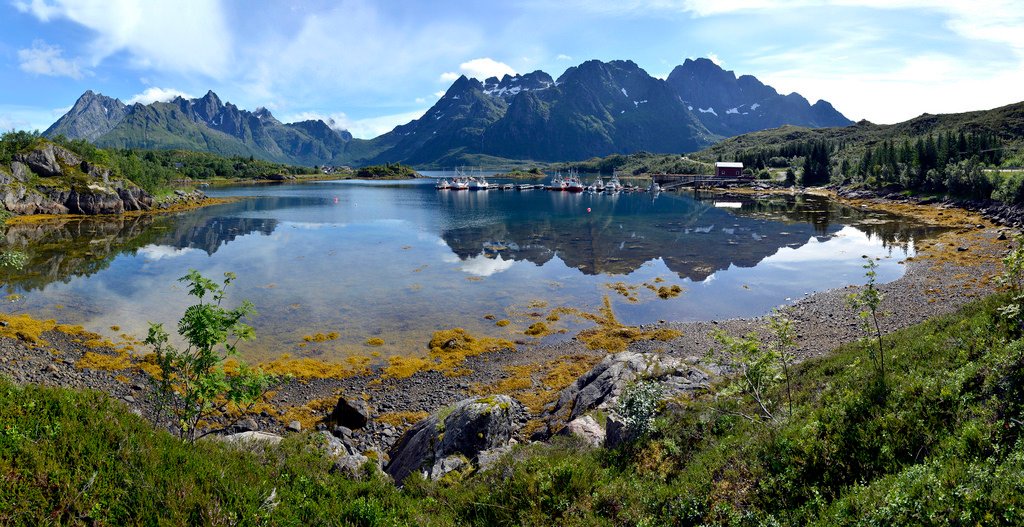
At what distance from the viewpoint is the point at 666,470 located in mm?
12625

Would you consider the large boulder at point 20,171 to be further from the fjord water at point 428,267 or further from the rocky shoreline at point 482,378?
the rocky shoreline at point 482,378

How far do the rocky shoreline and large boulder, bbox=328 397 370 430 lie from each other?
0.20ft

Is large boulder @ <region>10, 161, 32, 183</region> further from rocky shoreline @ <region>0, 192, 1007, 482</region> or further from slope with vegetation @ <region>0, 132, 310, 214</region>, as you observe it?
rocky shoreline @ <region>0, 192, 1007, 482</region>

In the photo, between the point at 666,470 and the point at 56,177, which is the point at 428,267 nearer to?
the point at 666,470

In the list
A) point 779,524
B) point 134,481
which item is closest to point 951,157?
point 779,524

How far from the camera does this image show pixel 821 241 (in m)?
69.8

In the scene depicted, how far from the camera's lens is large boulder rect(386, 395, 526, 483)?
1562cm

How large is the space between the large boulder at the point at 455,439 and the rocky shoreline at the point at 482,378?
144 millimetres

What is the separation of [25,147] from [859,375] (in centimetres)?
15407

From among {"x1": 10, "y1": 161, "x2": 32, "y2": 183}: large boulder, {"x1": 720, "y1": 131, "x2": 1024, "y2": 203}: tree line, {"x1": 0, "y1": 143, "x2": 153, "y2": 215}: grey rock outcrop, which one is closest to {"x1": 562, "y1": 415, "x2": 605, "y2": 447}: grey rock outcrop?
{"x1": 720, "y1": 131, "x2": 1024, "y2": 203}: tree line

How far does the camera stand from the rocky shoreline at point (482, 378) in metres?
20.4

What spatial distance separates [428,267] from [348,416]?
111 ft

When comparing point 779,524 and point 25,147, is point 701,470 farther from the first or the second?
point 25,147

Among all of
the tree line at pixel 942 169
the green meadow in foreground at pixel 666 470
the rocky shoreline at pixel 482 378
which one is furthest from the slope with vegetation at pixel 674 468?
the tree line at pixel 942 169
